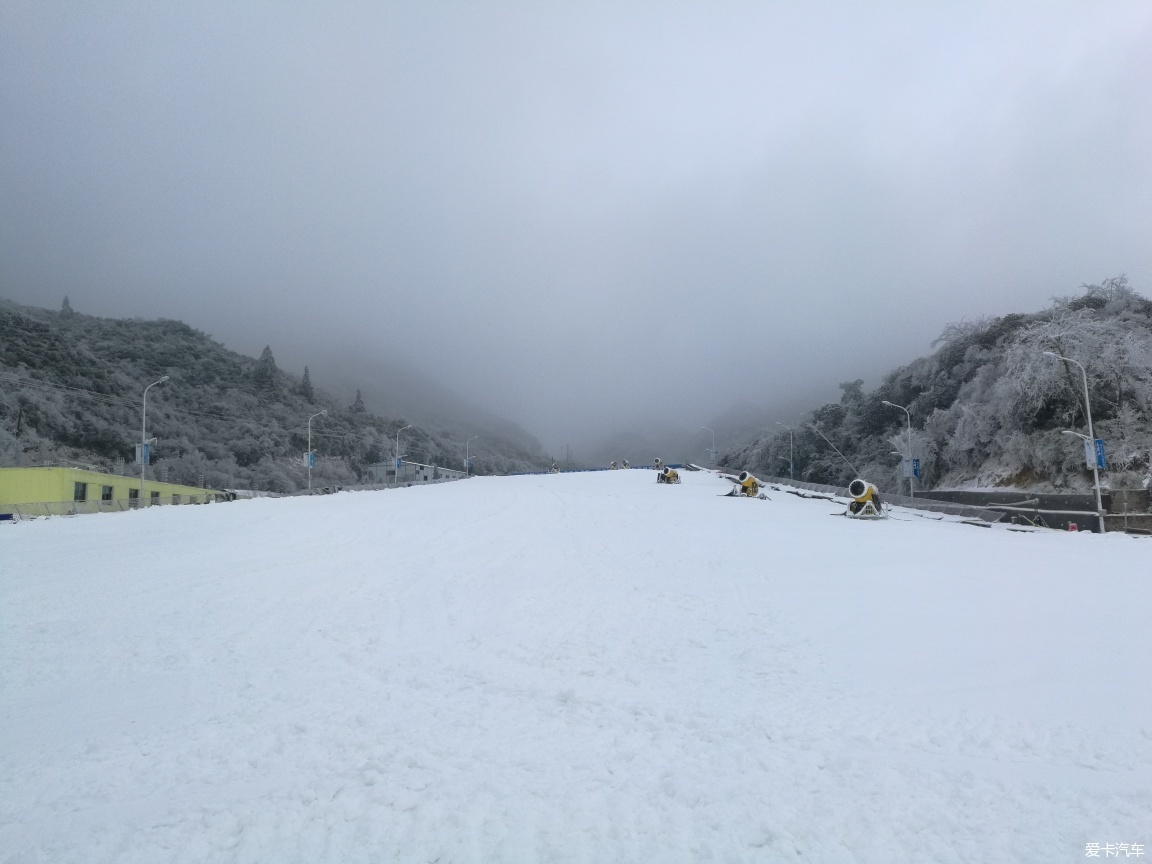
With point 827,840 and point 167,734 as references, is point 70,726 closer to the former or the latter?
point 167,734

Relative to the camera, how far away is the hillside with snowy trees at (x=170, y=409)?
216 ft

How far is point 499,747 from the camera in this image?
6.45 metres

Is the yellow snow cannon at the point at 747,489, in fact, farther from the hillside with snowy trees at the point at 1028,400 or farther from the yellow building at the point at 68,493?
the yellow building at the point at 68,493

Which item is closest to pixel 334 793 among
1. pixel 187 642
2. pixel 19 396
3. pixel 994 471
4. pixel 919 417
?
pixel 187 642

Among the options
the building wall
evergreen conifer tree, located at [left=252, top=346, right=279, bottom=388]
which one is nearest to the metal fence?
the building wall

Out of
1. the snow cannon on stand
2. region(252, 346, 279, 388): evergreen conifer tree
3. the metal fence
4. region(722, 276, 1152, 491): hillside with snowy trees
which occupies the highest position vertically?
region(252, 346, 279, 388): evergreen conifer tree

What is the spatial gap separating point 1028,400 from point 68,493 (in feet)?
213

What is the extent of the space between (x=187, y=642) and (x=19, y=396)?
71538mm

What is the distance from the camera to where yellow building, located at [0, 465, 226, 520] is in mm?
33969

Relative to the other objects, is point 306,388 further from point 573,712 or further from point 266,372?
point 573,712

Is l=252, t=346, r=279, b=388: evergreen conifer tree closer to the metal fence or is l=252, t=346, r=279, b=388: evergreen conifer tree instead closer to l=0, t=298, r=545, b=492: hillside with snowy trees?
l=0, t=298, r=545, b=492: hillside with snowy trees

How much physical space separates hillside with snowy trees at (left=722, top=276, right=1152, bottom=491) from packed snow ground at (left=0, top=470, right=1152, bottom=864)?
34.4 meters

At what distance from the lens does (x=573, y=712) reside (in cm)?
738

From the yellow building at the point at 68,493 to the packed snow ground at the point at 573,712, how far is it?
22371 millimetres
